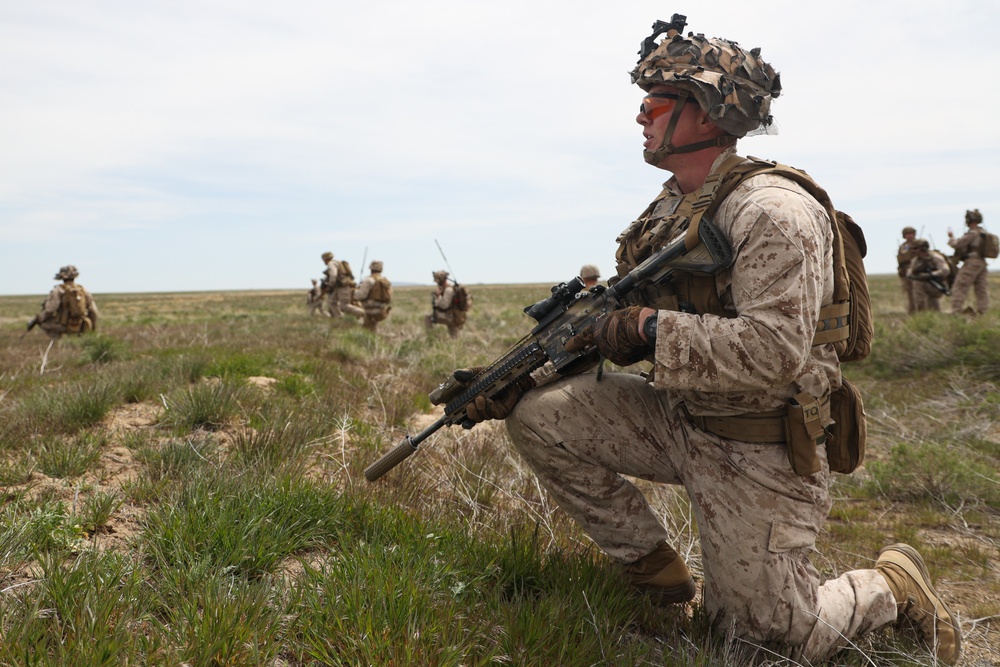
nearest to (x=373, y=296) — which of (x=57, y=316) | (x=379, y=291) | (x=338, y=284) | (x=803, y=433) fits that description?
(x=379, y=291)

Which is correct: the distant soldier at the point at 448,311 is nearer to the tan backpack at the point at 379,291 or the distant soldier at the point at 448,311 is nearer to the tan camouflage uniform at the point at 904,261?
the tan backpack at the point at 379,291

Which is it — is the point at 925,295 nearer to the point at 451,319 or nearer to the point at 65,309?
the point at 451,319

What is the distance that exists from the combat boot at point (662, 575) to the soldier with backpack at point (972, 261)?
13.5 m

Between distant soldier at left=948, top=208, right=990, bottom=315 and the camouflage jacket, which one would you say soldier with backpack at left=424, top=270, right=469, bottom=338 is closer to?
A: distant soldier at left=948, top=208, right=990, bottom=315

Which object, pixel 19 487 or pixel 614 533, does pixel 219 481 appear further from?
pixel 614 533

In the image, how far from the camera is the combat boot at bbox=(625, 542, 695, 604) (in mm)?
2730

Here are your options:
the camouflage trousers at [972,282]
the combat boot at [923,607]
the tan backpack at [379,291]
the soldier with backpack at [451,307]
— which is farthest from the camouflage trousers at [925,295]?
the combat boot at [923,607]

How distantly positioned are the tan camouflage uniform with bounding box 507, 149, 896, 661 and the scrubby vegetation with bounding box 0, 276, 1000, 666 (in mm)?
196

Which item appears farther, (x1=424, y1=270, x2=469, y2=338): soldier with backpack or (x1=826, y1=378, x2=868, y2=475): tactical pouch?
(x1=424, y1=270, x2=469, y2=338): soldier with backpack

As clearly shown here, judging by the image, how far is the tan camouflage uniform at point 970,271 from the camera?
531 inches

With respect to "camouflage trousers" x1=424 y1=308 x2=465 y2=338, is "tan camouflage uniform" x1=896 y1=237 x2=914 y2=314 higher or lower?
higher

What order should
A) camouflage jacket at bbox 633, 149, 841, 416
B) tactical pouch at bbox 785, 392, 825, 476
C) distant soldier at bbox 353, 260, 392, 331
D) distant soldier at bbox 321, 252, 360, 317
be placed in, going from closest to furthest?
camouflage jacket at bbox 633, 149, 841, 416 → tactical pouch at bbox 785, 392, 825, 476 → distant soldier at bbox 353, 260, 392, 331 → distant soldier at bbox 321, 252, 360, 317

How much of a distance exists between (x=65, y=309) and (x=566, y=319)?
12.6 meters

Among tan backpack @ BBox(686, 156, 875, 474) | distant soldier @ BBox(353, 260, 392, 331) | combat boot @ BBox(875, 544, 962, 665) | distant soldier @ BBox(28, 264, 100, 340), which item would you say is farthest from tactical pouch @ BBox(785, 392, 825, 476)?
distant soldier @ BBox(353, 260, 392, 331)
